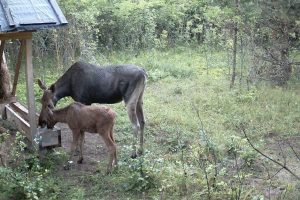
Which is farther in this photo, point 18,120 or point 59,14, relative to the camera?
point 18,120

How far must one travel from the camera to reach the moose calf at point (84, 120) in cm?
781

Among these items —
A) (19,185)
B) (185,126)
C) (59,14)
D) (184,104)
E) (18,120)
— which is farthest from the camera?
(184,104)

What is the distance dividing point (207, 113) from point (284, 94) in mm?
2390

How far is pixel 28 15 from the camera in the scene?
6.88 meters

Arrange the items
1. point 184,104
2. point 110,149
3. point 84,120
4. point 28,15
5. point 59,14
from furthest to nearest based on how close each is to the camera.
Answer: point 184,104, point 84,120, point 110,149, point 59,14, point 28,15

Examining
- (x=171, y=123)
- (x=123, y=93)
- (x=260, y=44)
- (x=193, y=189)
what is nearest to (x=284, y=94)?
(x=260, y=44)

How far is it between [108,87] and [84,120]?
1.20 m

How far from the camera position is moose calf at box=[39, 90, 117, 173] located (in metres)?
7.81

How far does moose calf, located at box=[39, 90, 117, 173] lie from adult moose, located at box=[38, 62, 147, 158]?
0.49 m

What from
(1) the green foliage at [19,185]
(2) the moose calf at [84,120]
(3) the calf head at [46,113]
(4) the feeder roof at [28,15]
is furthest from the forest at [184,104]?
(4) the feeder roof at [28,15]

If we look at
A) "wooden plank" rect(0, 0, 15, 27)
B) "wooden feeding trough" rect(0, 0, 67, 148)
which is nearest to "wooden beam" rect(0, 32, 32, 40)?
"wooden feeding trough" rect(0, 0, 67, 148)

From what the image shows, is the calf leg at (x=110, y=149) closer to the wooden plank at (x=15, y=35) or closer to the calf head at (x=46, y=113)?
the calf head at (x=46, y=113)

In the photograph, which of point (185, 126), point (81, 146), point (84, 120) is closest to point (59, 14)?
point (84, 120)

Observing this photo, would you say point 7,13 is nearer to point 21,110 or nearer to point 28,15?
point 28,15
